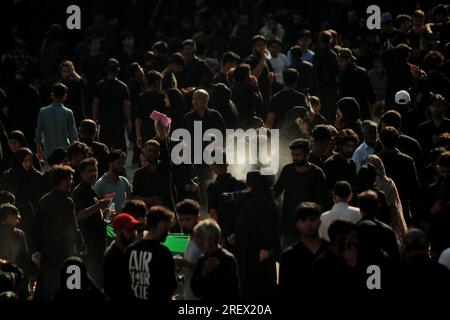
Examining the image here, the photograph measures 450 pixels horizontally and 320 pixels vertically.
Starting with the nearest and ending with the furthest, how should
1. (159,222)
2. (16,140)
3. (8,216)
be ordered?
1. (159,222)
2. (8,216)
3. (16,140)

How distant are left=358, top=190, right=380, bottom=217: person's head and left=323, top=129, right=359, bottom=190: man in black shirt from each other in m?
1.87

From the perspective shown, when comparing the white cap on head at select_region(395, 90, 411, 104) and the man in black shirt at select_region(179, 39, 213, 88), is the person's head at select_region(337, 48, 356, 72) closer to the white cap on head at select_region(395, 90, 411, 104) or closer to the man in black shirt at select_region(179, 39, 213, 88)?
the man in black shirt at select_region(179, 39, 213, 88)

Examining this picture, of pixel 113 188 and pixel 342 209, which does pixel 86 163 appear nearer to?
pixel 113 188

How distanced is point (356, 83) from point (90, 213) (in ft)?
20.8

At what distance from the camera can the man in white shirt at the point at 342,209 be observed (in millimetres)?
10898

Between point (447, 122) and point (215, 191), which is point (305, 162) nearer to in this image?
point (215, 191)

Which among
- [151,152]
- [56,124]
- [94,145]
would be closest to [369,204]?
[151,152]

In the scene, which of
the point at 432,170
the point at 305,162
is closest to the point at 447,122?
the point at 432,170

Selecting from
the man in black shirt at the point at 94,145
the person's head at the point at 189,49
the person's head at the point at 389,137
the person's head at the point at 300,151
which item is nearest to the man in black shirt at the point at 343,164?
the person's head at the point at 389,137

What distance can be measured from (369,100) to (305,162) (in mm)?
5377

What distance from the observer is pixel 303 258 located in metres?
9.80

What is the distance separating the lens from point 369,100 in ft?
56.0

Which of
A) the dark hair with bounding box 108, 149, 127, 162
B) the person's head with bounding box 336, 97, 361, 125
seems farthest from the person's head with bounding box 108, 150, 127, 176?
the person's head with bounding box 336, 97, 361, 125
